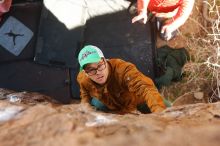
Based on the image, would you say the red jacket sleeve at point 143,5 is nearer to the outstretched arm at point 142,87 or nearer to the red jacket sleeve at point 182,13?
the red jacket sleeve at point 182,13

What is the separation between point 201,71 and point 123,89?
1.82 meters

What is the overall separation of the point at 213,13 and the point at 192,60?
60cm

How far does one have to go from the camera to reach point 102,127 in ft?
3.70

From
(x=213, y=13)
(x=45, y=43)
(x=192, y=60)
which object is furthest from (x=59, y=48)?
(x=213, y=13)

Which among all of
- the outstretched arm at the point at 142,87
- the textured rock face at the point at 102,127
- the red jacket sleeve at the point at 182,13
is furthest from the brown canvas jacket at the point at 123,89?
the red jacket sleeve at the point at 182,13

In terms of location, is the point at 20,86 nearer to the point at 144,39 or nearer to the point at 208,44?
the point at 144,39

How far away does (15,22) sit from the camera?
447 centimetres

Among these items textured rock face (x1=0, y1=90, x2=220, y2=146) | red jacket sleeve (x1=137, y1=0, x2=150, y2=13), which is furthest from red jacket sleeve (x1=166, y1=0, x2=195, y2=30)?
textured rock face (x1=0, y1=90, x2=220, y2=146)

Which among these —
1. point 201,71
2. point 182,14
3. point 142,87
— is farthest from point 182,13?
point 142,87

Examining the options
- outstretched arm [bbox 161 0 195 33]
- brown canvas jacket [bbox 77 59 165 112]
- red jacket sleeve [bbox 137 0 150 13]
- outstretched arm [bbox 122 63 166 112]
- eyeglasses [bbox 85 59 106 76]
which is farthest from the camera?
red jacket sleeve [bbox 137 0 150 13]

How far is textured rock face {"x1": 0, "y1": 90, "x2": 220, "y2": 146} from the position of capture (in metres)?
1.02

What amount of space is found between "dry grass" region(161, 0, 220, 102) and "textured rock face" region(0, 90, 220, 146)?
9.26 ft

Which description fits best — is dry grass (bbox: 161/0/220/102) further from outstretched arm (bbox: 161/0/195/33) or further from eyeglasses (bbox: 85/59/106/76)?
eyeglasses (bbox: 85/59/106/76)

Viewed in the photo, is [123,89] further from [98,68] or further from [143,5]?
[143,5]
